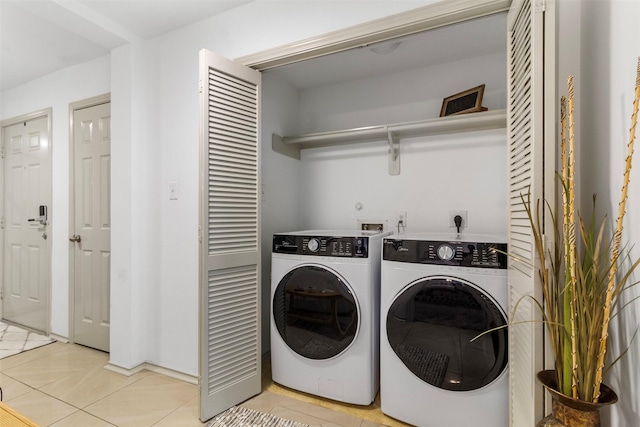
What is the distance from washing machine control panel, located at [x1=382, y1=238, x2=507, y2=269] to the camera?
4.60 feet

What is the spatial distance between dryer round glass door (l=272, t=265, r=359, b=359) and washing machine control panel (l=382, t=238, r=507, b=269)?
0.35 metres

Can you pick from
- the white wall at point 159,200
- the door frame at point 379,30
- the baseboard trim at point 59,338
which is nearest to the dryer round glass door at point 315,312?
the white wall at point 159,200

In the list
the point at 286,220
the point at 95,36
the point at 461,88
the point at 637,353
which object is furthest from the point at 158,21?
the point at 637,353

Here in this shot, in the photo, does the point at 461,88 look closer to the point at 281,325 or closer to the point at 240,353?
the point at 281,325

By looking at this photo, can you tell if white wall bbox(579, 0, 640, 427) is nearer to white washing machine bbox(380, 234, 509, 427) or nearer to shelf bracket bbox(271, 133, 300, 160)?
white washing machine bbox(380, 234, 509, 427)

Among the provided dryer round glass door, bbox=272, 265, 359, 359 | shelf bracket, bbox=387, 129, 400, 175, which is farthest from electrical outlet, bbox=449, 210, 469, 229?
dryer round glass door, bbox=272, 265, 359, 359

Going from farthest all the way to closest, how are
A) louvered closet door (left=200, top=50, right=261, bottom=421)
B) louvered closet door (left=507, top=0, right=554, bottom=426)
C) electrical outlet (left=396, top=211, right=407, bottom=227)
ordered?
1. electrical outlet (left=396, top=211, right=407, bottom=227)
2. louvered closet door (left=200, top=50, right=261, bottom=421)
3. louvered closet door (left=507, top=0, right=554, bottom=426)

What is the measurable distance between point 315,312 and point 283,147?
142 centimetres

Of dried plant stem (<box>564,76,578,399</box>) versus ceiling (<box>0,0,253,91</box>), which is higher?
ceiling (<box>0,0,253,91</box>)

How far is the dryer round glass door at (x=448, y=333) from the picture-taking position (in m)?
1.38

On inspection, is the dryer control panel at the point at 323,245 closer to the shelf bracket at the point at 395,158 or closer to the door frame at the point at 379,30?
the shelf bracket at the point at 395,158

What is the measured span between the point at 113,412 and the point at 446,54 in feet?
10.2

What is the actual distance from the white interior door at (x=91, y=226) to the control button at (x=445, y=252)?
7.98ft

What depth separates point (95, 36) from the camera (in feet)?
6.58
